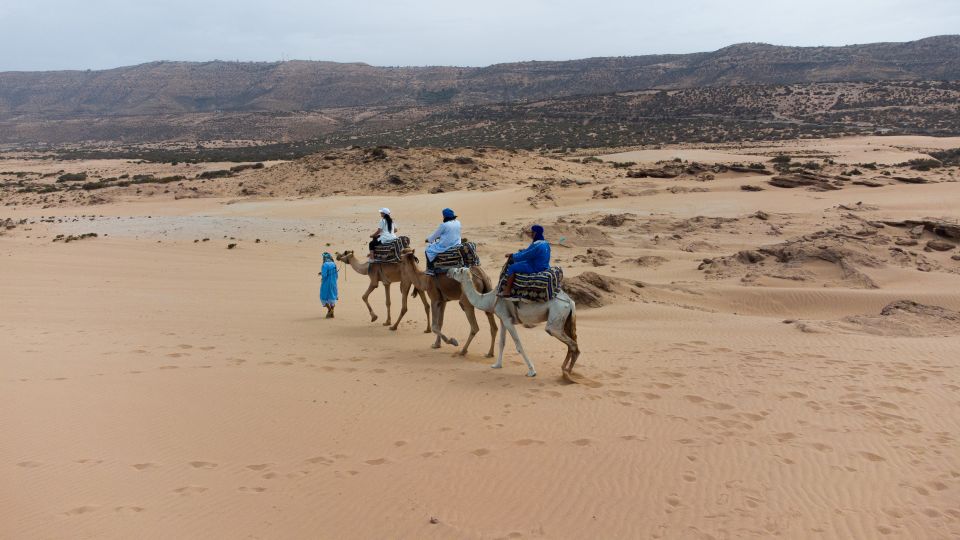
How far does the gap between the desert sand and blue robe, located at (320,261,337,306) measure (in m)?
0.64

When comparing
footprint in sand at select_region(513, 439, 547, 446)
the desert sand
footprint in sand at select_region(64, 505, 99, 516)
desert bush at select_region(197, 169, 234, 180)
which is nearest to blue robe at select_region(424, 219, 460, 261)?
the desert sand

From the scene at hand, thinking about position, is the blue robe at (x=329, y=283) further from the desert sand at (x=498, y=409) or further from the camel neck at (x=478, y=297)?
the camel neck at (x=478, y=297)

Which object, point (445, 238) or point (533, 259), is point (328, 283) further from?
point (533, 259)

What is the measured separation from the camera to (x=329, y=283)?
1410 cm

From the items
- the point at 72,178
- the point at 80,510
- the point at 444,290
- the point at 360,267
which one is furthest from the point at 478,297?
the point at 72,178

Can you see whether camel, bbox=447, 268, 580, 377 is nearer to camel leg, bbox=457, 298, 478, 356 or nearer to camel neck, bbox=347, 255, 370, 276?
camel leg, bbox=457, 298, 478, 356

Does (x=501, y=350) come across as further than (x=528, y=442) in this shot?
Yes

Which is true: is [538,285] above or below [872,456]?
above

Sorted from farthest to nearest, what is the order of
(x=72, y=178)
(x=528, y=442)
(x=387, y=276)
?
(x=72, y=178)
(x=387, y=276)
(x=528, y=442)

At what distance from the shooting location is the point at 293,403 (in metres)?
8.46

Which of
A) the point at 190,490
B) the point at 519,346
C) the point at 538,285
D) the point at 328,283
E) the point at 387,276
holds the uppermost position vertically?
the point at 538,285

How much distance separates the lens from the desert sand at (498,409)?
5.83 meters

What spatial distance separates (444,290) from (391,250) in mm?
2222

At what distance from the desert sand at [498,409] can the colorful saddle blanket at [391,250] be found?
141 centimetres
